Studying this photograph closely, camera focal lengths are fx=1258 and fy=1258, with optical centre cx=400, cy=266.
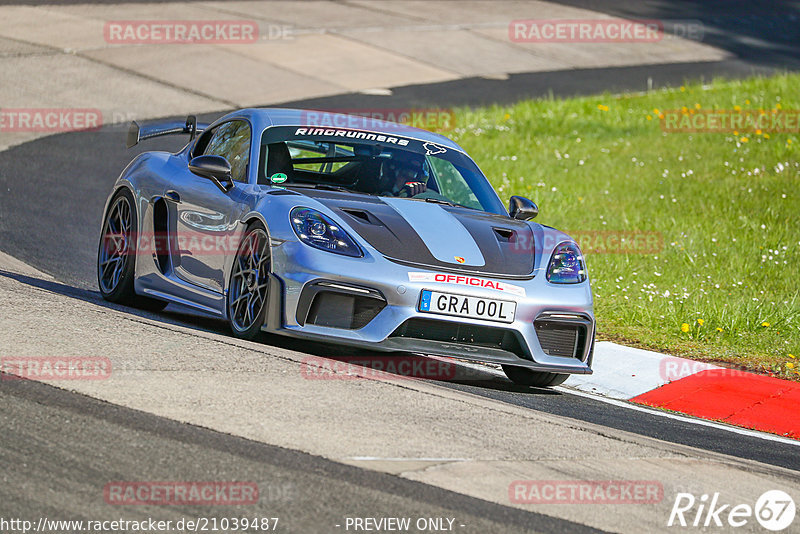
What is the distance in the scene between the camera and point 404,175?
25.7 ft

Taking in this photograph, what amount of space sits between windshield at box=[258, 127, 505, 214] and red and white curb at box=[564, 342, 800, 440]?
4.61 ft

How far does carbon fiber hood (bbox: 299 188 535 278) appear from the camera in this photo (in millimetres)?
6711

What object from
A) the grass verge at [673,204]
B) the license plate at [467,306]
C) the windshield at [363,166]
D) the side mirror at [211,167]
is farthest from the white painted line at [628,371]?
the side mirror at [211,167]

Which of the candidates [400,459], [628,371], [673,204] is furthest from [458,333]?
[673,204]

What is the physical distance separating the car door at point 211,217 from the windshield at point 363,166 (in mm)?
214

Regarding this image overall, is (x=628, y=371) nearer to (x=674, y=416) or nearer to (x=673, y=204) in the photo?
(x=674, y=416)

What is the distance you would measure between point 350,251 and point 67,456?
7.99 feet

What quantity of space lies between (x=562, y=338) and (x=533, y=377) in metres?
0.55

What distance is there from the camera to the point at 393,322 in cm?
646

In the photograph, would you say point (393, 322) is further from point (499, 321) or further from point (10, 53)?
point (10, 53)

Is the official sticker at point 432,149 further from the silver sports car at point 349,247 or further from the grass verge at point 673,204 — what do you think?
the grass verge at point 673,204

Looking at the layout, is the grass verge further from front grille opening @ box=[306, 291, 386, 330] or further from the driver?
front grille opening @ box=[306, 291, 386, 330]

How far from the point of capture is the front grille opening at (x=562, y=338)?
6.89m

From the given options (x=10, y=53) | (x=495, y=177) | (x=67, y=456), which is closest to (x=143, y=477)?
(x=67, y=456)
